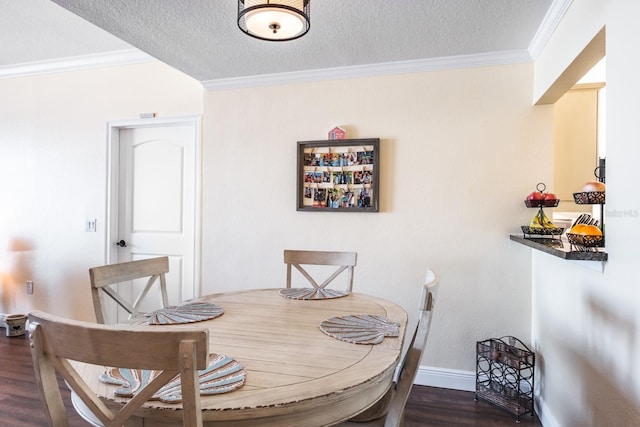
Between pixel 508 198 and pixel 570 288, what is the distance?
0.85 metres

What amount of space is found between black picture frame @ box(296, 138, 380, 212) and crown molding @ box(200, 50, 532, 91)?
50 cm

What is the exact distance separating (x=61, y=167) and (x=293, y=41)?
2680mm

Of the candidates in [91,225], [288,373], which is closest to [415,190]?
[288,373]

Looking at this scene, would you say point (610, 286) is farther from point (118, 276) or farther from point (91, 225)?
point (91, 225)

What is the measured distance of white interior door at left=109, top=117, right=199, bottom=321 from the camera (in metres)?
→ 3.29

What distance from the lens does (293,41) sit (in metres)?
2.39

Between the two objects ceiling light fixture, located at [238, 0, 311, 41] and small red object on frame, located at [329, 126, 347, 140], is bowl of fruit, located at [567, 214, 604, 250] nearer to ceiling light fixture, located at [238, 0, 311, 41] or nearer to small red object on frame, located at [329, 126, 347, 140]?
ceiling light fixture, located at [238, 0, 311, 41]

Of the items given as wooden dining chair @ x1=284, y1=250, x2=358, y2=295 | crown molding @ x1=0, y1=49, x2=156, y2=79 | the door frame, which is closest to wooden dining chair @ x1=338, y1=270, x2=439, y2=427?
wooden dining chair @ x1=284, y1=250, x2=358, y2=295

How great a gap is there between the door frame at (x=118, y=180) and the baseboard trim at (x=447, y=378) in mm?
1900

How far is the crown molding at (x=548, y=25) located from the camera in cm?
187

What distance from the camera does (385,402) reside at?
4.65ft

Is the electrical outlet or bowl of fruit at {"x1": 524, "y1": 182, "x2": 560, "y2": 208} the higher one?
bowl of fruit at {"x1": 524, "y1": 182, "x2": 560, "y2": 208}

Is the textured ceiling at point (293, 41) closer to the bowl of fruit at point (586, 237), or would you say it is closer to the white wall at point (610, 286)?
the white wall at point (610, 286)

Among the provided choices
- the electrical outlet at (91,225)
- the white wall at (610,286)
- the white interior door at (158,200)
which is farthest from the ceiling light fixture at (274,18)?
the electrical outlet at (91,225)
